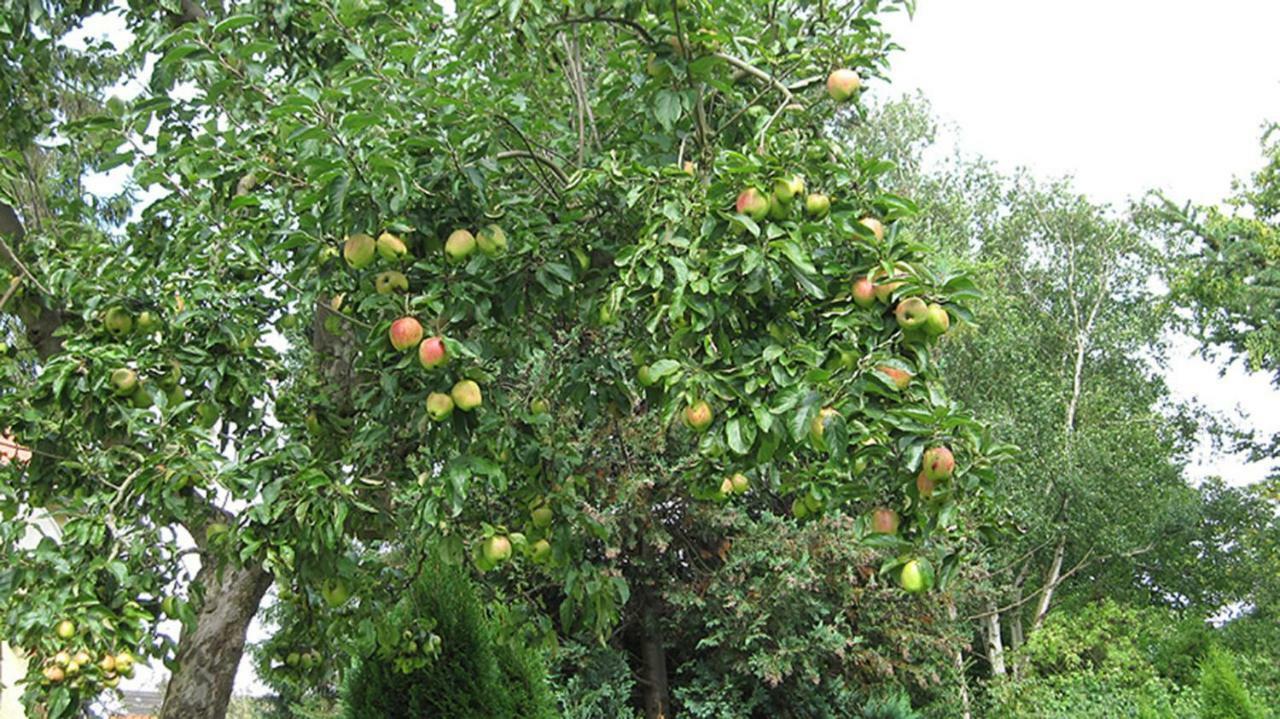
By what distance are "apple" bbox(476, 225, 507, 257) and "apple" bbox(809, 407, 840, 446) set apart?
1.15 meters

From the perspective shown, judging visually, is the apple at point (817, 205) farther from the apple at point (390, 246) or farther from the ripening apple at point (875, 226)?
the apple at point (390, 246)

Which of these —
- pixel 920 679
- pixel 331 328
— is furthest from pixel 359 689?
pixel 920 679

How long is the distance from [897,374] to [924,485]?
0.87 feet

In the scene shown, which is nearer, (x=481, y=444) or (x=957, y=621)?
(x=481, y=444)

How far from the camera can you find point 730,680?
10180mm

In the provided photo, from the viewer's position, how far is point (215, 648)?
3.71m

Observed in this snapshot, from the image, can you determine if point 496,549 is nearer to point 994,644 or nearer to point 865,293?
point 865,293

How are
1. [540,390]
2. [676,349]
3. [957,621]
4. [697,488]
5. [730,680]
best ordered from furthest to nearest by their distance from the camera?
1. [957,621]
2. [730,680]
3. [540,390]
4. [697,488]
5. [676,349]

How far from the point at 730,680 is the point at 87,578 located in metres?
8.10

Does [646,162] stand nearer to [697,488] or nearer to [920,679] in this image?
[697,488]

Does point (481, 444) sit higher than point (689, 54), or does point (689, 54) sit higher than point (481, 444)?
point (689, 54)

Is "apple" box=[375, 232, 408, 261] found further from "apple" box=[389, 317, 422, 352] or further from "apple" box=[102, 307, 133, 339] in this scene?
"apple" box=[102, 307, 133, 339]

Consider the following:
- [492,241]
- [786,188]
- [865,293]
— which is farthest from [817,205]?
[492,241]

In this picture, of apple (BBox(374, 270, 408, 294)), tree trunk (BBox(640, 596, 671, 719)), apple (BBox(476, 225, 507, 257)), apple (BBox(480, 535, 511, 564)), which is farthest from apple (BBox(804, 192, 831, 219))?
tree trunk (BBox(640, 596, 671, 719))
